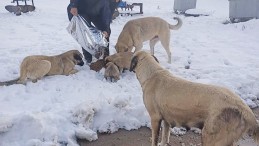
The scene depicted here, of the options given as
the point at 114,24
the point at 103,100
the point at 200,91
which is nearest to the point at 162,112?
the point at 200,91

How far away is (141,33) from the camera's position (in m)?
7.99

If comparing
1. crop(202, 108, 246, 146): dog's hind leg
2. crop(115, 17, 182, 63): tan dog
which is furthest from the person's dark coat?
crop(202, 108, 246, 146): dog's hind leg

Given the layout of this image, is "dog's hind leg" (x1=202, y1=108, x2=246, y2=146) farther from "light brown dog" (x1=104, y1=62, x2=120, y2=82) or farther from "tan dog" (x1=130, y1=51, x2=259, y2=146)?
"light brown dog" (x1=104, y1=62, x2=120, y2=82)

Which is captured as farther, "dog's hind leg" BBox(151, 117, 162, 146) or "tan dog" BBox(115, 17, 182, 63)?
"tan dog" BBox(115, 17, 182, 63)

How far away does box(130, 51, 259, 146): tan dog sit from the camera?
3.17m

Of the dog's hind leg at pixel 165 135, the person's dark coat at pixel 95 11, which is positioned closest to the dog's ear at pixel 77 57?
the person's dark coat at pixel 95 11

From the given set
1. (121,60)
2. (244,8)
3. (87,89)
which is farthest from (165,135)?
(244,8)

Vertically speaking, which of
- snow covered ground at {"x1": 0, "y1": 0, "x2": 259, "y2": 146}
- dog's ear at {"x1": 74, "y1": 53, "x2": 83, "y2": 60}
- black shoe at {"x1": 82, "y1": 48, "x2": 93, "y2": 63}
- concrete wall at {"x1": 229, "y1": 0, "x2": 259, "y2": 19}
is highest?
concrete wall at {"x1": 229, "y1": 0, "x2": 259, "y2": 19}

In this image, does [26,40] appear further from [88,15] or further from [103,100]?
[103,100]

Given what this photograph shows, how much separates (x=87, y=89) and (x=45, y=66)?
1094 mm

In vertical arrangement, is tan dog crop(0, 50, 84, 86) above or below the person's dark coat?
below

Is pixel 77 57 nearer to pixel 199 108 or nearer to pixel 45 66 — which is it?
pixel 45 66

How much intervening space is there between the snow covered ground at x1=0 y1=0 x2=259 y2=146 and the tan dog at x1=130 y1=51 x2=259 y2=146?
3.73 ft

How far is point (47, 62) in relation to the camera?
6.46 m
